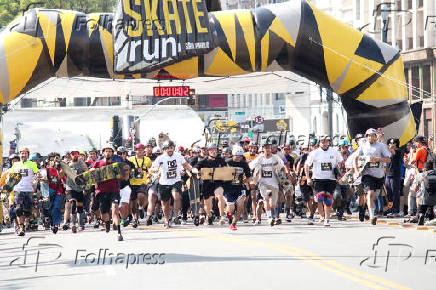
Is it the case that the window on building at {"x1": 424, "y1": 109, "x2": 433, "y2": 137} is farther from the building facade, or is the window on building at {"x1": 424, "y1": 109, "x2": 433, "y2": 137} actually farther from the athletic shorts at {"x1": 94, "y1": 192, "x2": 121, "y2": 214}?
the athletic shorts at {"x1": 94, "y1": 192, "x2": 121, "y2": 214}

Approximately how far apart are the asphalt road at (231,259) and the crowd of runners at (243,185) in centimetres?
78

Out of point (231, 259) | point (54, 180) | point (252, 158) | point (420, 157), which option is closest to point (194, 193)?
point (252, 158)

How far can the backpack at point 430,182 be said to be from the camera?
18.5 meters

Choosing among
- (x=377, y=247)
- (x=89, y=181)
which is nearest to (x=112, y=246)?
(x=89, y=181)

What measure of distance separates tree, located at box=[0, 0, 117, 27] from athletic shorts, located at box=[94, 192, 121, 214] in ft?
123

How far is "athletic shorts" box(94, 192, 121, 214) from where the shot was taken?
60.2 feet

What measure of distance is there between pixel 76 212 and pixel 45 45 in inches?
148

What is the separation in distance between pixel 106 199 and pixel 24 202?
3.43 meters

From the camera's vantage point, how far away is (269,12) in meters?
21.5

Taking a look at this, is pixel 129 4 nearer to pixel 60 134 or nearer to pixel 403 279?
pixel 403 279

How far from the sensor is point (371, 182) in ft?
65.9

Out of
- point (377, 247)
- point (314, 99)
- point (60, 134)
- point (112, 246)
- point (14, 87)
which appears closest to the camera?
point (377, 247)

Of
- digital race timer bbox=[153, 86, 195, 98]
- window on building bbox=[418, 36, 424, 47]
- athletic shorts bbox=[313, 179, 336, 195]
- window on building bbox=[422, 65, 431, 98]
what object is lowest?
athletic shorts bbox=[313, 179, 336, 195]

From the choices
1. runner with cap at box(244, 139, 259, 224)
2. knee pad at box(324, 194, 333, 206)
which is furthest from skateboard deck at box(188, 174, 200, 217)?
knee pad at box(324, 194, 333, 206)
